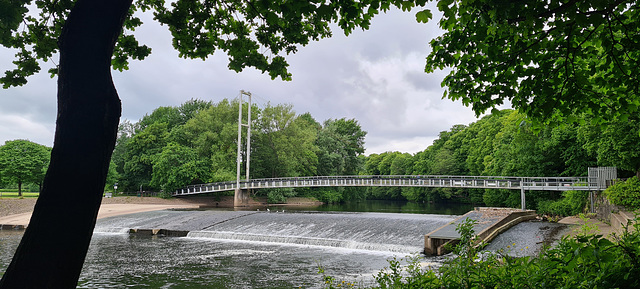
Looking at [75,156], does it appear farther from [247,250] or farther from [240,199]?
[240,199]

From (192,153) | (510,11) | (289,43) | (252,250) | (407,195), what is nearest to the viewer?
(510,11)

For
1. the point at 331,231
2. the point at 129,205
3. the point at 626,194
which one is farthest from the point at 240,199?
the point at 626,194

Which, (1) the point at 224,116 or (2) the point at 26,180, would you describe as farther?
(1) the point at 224,116

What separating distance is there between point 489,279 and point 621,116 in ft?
14.3

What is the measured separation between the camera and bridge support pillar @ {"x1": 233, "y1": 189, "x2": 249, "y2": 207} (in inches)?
1678

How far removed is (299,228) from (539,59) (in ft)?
53.9

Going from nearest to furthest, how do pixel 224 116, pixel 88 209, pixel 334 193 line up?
pixel 88 209 → pixel 224 116 → pixel 334 193

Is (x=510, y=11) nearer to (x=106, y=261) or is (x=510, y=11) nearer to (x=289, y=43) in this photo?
(x=289, y=43)

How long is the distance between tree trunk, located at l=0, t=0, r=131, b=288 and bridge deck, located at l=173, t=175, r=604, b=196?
84.1ft

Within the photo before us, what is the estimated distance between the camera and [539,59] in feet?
18.6

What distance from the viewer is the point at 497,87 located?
6.27 m

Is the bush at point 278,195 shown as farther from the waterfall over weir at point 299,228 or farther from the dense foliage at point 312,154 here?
the waterfall over weir at point 299,228

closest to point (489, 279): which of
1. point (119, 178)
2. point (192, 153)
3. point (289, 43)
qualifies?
point (289, 43)

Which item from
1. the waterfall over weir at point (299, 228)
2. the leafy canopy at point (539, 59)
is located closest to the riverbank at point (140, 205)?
the waterfall over weir at point (299, 228)
